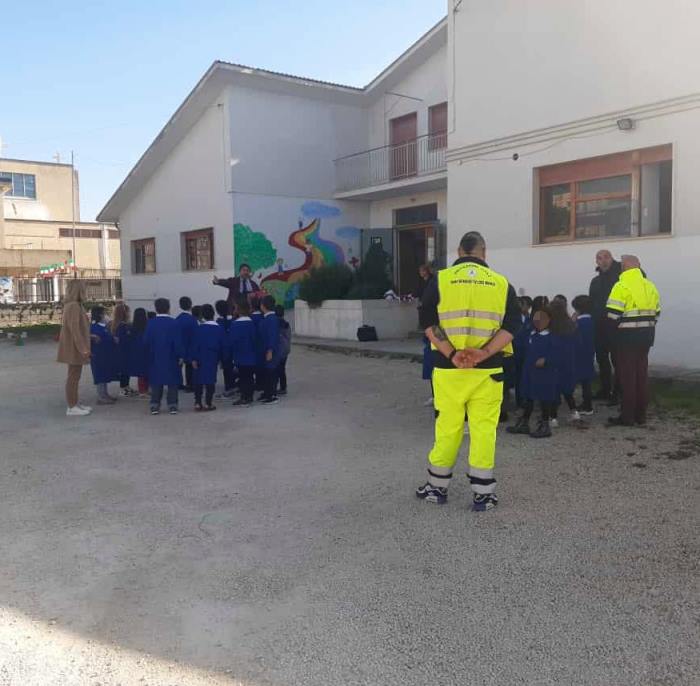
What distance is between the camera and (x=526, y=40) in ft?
42.0

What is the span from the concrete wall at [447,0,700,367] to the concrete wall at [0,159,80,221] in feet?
155

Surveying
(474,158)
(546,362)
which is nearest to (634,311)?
(546,362)

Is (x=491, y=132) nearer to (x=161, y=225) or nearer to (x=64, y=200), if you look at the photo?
(x=161, y=225)

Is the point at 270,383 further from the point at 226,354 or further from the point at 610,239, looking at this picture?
the point at 610,239

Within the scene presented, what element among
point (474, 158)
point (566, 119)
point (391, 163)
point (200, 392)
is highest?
point (391, 163)

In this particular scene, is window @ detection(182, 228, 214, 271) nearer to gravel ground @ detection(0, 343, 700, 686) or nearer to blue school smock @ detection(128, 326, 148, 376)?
blue school smock @ detection(128, 326, 148, 376)

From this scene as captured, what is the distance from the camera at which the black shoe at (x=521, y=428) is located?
291 inches

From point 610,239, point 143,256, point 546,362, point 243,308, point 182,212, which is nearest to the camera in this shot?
point 546,362

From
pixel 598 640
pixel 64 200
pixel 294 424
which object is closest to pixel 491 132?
pixel 294 424

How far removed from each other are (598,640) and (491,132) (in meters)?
11.7

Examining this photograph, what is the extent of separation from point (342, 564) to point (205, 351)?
5424mm

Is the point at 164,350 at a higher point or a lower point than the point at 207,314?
lower

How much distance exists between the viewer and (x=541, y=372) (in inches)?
284

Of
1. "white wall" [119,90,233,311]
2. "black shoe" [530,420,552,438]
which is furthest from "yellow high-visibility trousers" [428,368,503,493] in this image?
"white wall" [119,90,233,311]
